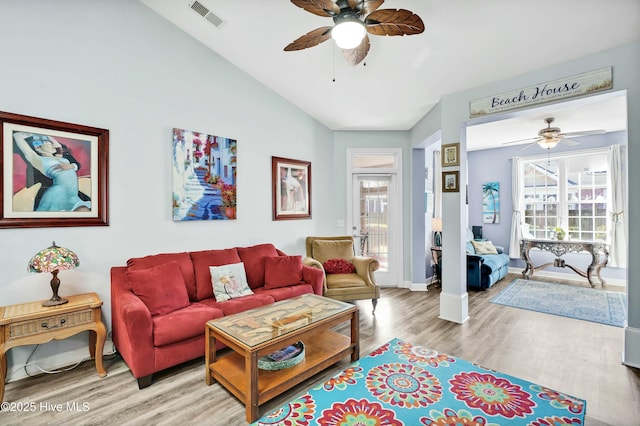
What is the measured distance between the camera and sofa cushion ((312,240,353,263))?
440 cm

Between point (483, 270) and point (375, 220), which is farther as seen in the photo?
point (375, 220)

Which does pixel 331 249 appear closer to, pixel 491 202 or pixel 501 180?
pixel 491 202

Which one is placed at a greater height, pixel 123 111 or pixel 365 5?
pixel 365 5

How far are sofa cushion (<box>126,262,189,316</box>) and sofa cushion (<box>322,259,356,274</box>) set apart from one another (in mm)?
1895

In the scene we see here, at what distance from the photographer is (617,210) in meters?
5.16

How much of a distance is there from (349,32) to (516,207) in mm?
5902

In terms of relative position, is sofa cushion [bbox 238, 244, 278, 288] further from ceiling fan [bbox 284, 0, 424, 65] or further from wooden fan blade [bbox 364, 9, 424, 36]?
wooden fan blade [bbox 364, 9, 424, 36]

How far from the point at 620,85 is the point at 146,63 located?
4.38 meters

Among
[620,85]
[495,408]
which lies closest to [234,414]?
[495,408]

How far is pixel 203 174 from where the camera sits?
11.3 ft

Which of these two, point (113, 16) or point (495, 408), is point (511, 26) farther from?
point (113, 16)

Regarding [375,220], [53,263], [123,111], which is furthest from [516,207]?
[53,263]

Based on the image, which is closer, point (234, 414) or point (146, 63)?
point (234, 414)

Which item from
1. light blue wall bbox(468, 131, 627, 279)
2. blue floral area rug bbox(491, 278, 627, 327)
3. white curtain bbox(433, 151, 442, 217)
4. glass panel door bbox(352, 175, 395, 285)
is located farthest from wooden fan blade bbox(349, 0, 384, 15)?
light blue wall bbox(468, 131, 627, 279)
